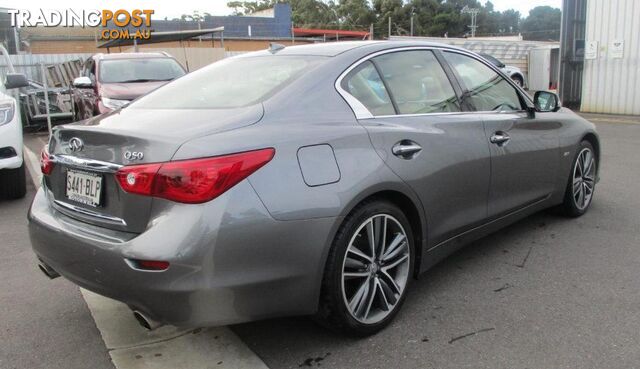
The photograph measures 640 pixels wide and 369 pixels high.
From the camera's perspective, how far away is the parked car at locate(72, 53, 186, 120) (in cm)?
878

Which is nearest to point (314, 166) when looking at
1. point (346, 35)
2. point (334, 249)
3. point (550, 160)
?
point (334, 249)

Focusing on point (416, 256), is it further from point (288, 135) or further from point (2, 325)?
point (2, 325)

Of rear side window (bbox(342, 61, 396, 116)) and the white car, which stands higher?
rear side window (bbox(342, 61, 396, 116))

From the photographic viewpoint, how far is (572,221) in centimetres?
482

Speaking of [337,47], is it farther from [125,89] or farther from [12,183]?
[125,89]

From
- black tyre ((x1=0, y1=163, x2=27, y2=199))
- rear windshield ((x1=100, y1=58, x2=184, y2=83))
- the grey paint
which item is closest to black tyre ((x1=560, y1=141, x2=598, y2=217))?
the grey paint

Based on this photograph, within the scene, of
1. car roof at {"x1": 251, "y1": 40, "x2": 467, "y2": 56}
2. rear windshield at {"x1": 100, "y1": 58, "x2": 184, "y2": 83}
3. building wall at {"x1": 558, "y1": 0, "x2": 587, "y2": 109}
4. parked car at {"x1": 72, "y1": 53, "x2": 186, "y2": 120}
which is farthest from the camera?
building wall at {"x1": 558, "y1": 0, "x2": 587, "y2": 109}

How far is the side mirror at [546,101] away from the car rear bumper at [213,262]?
8.22 ft

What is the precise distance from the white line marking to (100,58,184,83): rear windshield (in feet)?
22.9

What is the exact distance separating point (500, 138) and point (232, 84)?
178 centimetres

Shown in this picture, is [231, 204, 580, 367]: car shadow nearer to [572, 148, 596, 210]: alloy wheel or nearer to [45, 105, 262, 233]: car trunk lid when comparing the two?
[572, 148, 596, 210]: alloy wheel

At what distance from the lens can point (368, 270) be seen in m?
2.92

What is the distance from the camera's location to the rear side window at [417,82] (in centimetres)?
330

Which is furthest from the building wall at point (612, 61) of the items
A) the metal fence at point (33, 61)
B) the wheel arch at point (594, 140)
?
the metal fence at point (33, 61)
